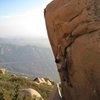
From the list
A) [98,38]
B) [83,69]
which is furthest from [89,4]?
[83,69]

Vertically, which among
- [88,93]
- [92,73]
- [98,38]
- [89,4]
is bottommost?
[88,93]

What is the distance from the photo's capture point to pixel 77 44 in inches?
825

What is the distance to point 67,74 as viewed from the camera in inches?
875

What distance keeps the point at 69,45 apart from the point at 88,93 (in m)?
3.23

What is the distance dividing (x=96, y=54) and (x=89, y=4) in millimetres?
2980

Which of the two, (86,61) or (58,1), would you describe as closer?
(86,61)

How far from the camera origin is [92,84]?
20.2 metres

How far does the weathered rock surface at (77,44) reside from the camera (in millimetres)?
20016

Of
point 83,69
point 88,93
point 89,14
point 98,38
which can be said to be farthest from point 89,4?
point 88,93

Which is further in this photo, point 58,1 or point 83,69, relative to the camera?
point 58,1

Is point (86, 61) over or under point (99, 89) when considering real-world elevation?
over

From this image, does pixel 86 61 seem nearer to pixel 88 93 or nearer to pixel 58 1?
pixel 88 93

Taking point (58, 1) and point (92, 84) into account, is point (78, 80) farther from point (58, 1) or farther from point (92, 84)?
point (58, 1)

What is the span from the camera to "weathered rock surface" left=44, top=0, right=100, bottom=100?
20016 millimetres
